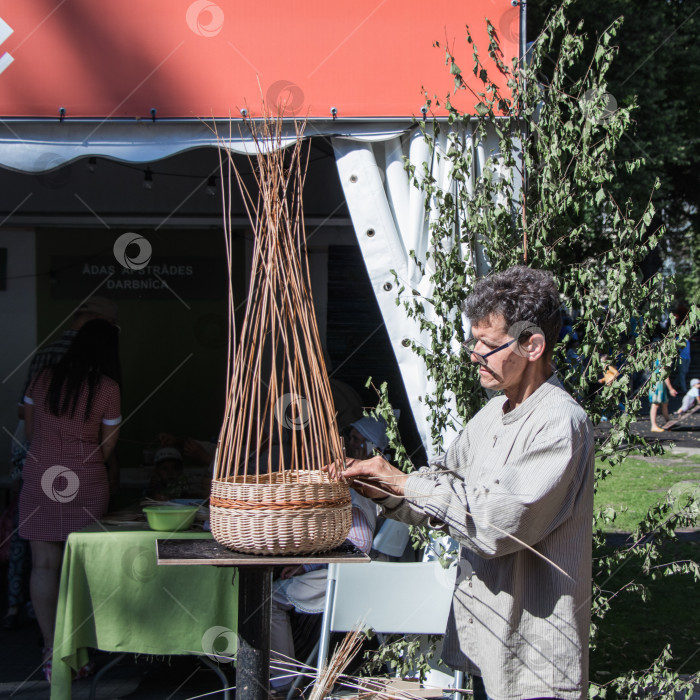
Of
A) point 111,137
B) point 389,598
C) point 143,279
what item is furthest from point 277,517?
point 143,279

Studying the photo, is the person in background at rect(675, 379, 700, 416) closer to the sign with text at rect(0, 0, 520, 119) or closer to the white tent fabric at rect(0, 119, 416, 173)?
the sign with text at rect(0, 0, 520, 119)

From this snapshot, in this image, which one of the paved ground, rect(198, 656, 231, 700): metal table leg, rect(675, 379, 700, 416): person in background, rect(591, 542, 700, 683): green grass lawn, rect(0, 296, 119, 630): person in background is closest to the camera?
rect(198, 656, 231, 700): metal table leg

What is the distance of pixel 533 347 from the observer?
1953 millimetres

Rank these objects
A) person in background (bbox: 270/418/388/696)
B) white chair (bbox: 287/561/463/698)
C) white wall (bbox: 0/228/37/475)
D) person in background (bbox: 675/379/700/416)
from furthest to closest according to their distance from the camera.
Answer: person in background (bbox: 675/379/700/416), white wall (bbox: 0/228/37/475), person in background (bbox: 270/418/388/696), white chair (bbox: 287/561/463/698)

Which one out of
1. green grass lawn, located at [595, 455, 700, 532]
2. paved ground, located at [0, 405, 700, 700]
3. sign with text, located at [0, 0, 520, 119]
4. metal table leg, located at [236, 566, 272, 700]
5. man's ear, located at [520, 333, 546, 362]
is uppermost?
sign with text, located at [0, 0, 520, 119]

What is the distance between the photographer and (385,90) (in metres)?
3.42

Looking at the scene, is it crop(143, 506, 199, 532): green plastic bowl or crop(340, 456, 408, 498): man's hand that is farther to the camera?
crop(143, 506, 199, 532): green plastic bowl

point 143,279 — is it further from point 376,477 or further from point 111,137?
point 376,477

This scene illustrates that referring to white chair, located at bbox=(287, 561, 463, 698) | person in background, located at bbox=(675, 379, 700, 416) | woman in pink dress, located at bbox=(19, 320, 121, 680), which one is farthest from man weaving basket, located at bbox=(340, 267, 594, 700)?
person in background, located at bbox=(675, 379, 700, 416)

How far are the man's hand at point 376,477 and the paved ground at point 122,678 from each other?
2.08m

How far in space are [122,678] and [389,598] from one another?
5.52 ft

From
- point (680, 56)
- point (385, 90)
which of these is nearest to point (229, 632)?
point (385, 90)

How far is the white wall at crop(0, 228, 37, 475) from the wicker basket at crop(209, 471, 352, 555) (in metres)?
4.36

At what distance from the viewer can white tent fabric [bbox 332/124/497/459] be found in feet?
11.0
